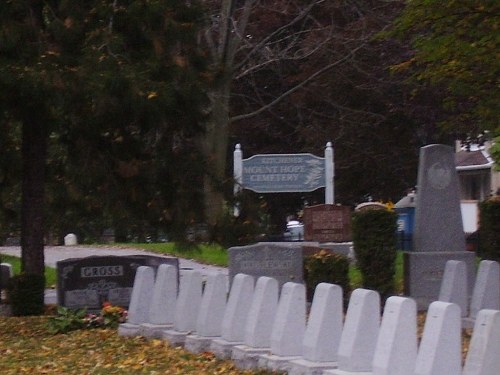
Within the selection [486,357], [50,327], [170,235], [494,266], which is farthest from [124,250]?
[486,357]

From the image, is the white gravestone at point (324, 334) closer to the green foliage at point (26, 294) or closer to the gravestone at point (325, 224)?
the green foliage at point (26, 294)

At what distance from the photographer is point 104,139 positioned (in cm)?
1734

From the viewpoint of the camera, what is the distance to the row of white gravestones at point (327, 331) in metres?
8.37

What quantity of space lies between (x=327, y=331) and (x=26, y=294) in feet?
29.1

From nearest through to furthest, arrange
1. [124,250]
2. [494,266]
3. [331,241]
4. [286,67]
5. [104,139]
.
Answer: [494,266] → [104,139] → [331,241] → [124,250] → [286,67]

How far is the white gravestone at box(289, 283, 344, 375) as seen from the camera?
10.2 metres

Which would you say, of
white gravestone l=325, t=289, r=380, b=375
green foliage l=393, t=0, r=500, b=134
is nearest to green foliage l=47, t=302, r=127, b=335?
green foliage l=393, t=0, r=500, b=134

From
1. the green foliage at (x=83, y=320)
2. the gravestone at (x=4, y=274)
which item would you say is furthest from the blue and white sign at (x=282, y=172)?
the green foliage at (x=83, y=320)

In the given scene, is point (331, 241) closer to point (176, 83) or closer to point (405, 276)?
point (405, 276)

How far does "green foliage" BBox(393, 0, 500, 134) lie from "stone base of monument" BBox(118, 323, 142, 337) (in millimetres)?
6370

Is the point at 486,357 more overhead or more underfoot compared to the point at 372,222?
more underfoot

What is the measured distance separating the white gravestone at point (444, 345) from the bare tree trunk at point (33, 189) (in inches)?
412

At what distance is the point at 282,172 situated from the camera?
2755 centimetres

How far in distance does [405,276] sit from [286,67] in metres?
18.0
